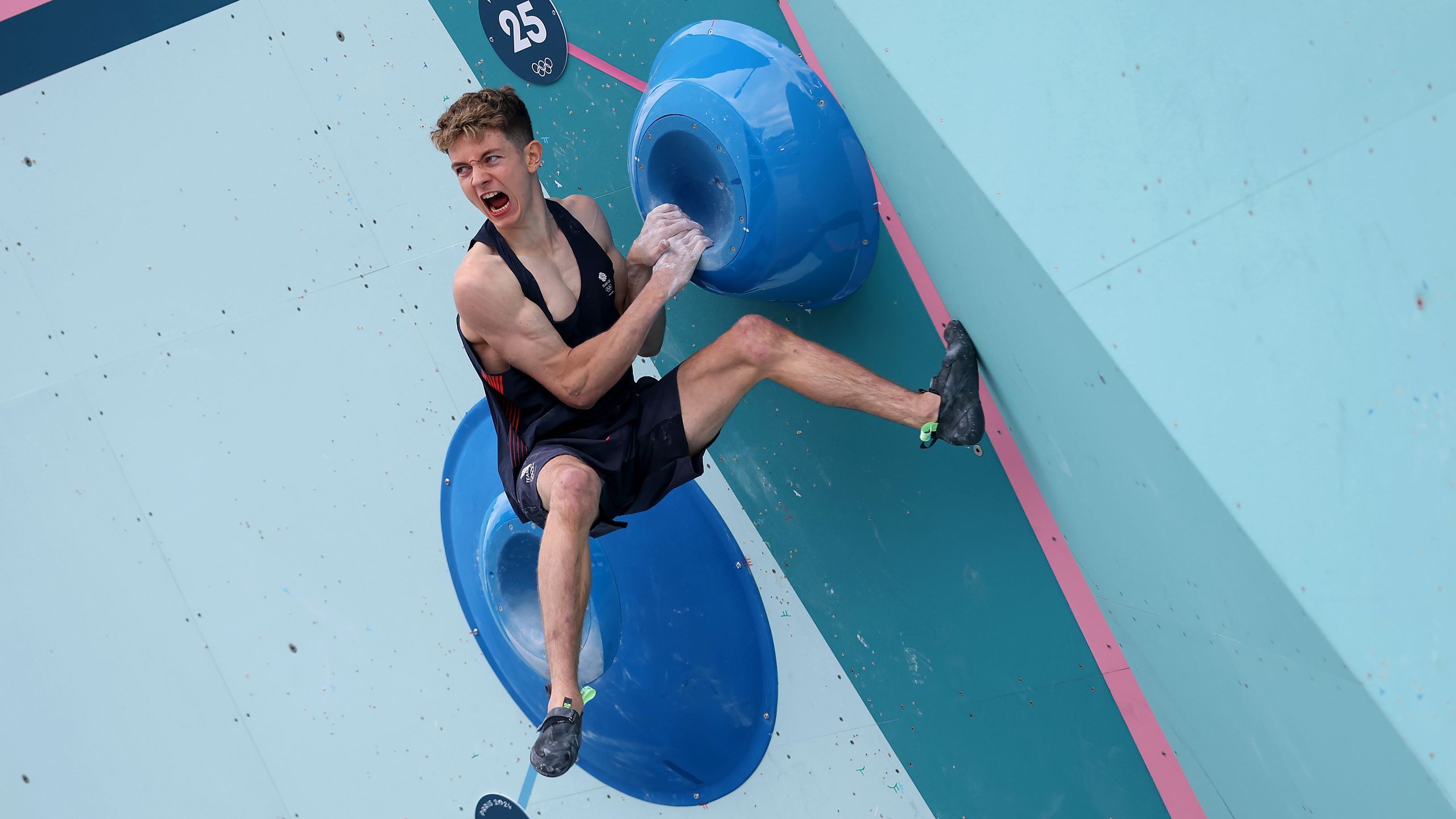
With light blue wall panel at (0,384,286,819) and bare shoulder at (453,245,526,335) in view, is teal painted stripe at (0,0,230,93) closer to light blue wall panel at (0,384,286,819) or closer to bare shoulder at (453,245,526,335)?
light blue wall panel at (0,384,286,819)

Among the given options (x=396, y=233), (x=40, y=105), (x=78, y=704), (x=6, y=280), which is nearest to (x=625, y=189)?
(x=396, y=233)

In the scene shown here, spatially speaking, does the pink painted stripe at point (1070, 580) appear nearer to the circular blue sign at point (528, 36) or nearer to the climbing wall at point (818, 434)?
the climbing wall at point (818, 434)

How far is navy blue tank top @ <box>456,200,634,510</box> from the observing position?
2123mm

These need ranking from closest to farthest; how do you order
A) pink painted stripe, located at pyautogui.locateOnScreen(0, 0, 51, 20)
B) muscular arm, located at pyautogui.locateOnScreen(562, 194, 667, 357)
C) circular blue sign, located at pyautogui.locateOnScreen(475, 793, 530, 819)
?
muscular arm, located at pyautogui.locateOnScreen(562, 194, 667, 357) → pink painted stripe, located at pyautogui.locateOnScreen(0, 0, 51, 20) → circular blue sign, located at pyautogui.locateOnScreen(475, 793, 530, 819)

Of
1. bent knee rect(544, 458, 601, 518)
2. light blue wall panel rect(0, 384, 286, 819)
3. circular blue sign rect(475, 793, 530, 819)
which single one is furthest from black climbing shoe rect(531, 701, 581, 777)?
light blue wall panel rect(0, 384, 286, 819)

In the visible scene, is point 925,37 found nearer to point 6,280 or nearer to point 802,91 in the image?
point 802,91

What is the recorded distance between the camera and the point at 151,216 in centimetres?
283

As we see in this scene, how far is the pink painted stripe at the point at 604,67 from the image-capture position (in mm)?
2447

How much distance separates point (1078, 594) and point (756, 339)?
0.86 meters

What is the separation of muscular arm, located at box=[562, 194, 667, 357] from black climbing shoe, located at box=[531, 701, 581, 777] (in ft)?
2.50

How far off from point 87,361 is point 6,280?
0.32 metres

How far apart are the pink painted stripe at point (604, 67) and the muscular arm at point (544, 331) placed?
632 mm

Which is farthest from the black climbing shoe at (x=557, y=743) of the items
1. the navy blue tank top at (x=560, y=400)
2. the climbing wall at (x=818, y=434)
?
the climbing wall at (x=818, y=434)

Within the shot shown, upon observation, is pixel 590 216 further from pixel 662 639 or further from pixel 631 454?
pixel 662 639
